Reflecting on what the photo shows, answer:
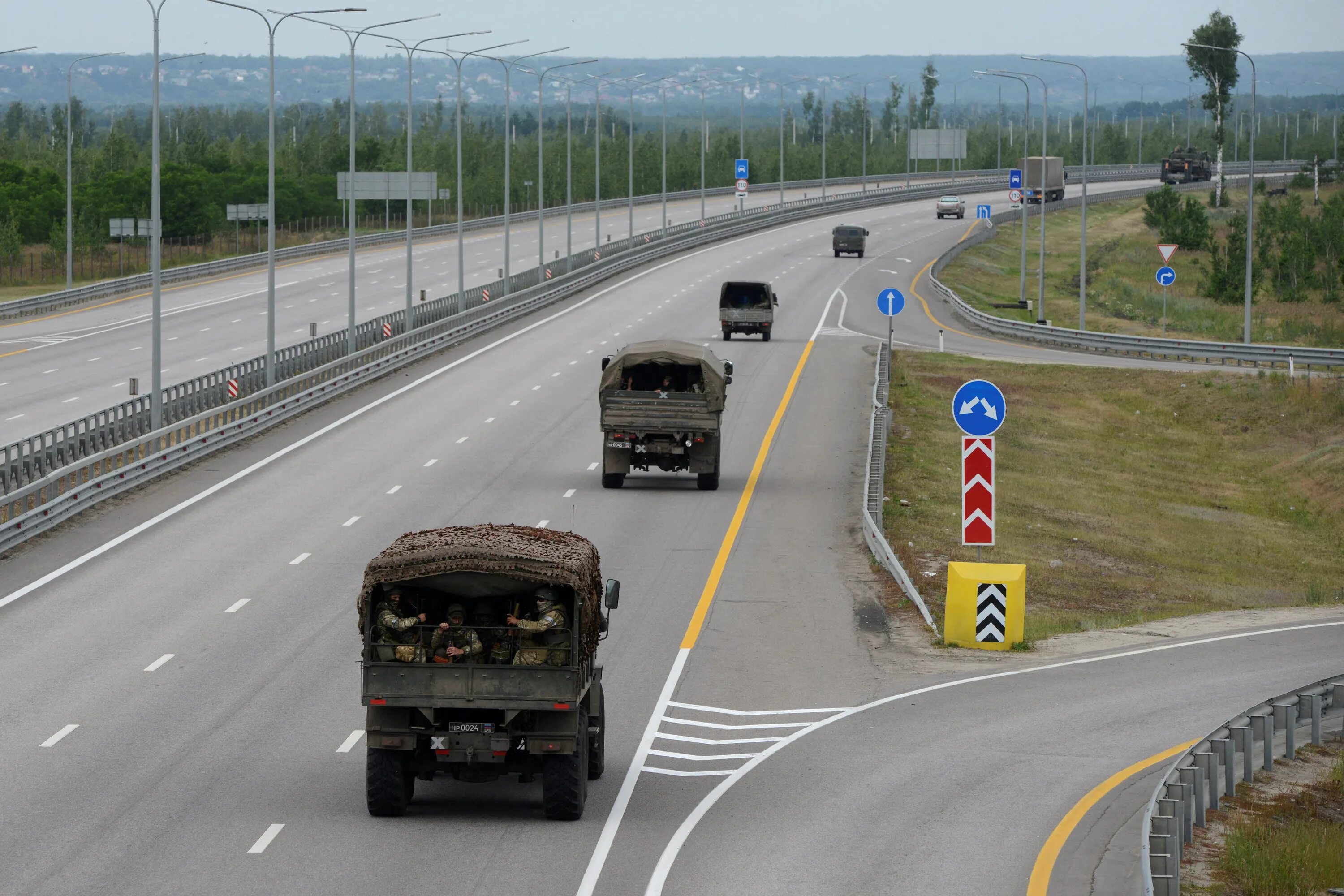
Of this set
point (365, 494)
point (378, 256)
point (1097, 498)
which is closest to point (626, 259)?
point (378, 256)

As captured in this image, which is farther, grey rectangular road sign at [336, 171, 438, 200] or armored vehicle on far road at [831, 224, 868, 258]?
grey rectangular road sign at [336, 171, 438, 200]

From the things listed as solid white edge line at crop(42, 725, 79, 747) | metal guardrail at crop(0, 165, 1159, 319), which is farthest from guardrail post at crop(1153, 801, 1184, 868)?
metal guardrail at crop(0, 165, 1159, 319)

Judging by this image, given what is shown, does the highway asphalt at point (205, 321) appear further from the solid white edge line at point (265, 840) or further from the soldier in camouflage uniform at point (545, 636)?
the soldier in camouflage uniform at point (545, 636)

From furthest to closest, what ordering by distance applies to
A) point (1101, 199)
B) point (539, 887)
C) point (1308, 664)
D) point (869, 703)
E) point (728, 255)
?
point (1101, 199), point (728, 255), point (1308, 664), point (869, 703), point (539, 887)

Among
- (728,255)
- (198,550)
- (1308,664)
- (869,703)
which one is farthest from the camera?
(728,255)

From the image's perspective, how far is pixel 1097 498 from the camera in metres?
44.1

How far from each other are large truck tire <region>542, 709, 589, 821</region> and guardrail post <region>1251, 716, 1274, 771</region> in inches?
271

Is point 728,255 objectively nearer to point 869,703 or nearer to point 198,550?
point 198,550

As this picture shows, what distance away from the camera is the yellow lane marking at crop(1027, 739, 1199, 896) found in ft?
47.0

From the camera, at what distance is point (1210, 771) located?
53.5 feet

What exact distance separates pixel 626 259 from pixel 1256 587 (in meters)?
57.3

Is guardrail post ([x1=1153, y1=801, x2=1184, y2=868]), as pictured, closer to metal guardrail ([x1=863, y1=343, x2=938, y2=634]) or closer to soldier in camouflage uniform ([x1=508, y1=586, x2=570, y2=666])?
soldier in camouflage uniform ([x1=508, y1=586, x2=570, y2=666])

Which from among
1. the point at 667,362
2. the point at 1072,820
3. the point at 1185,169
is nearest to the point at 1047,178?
the point at 1185,169

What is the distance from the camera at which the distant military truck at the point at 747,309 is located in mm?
63719
